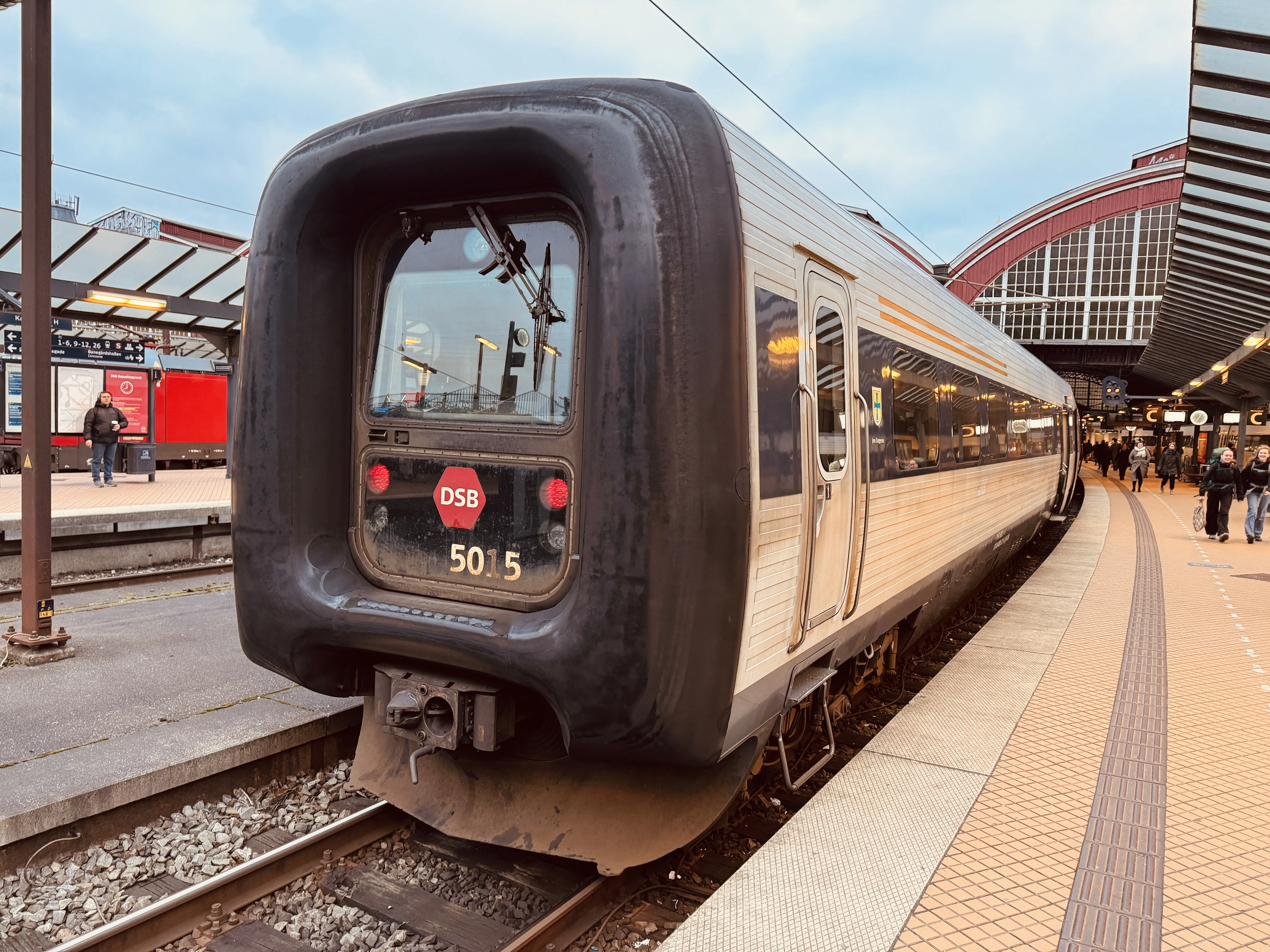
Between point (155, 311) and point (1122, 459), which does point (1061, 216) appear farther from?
point (155, 311)

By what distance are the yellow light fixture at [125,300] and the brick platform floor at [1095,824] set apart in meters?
12.1

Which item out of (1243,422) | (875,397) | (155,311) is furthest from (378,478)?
(1243,422)

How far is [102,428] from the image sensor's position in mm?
14922

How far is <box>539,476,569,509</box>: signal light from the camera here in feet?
10.6

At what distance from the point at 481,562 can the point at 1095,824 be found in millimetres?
2697

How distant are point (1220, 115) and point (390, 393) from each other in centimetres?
712

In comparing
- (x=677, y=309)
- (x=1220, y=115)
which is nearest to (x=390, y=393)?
(x=677, y=309)

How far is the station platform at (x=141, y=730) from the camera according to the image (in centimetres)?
373

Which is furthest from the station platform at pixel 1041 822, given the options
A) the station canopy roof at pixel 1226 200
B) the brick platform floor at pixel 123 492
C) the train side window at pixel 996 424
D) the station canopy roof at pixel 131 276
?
the station canopy roof at pixel 131 276

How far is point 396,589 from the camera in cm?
361

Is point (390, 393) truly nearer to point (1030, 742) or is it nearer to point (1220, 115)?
point (1030, 742)

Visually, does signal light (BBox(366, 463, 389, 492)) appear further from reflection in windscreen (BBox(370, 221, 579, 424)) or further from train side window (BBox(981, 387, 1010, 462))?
train side window (BBox(981, 387, 1010, 462))

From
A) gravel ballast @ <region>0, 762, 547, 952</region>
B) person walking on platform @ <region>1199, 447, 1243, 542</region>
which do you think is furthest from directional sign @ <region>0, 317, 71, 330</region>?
person walking on platform @ <region>1199, 447, 1243, 542</region>

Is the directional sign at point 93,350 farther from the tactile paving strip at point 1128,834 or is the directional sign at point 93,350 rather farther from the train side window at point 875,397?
the tactile paving strip at point 1128,834
